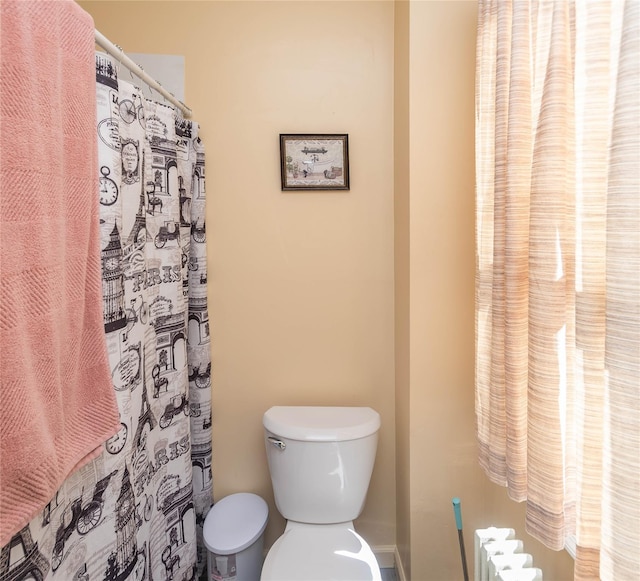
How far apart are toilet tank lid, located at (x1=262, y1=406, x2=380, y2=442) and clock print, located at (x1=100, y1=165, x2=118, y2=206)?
933mm

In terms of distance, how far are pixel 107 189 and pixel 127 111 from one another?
9.9 inches

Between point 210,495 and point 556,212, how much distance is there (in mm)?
1614

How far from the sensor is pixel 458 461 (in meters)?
1.44

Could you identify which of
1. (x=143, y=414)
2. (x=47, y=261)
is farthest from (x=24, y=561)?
(x=47, y=261)

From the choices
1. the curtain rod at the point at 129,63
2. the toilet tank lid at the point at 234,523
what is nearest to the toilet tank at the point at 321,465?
the toilet tank lid at the point at 234,523

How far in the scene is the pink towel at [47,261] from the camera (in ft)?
2.19

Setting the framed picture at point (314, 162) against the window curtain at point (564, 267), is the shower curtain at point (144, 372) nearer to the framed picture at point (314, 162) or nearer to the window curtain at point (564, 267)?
the framed picture at point (314, 162)

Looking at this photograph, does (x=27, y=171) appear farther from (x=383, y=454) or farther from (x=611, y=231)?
(x=383, y=454)

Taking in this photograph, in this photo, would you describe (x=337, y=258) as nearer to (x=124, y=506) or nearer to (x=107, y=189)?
(x=107, y=189)

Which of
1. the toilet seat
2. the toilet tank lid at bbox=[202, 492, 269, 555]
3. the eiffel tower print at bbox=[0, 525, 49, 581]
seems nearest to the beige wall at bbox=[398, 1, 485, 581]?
Result: the toilet seat

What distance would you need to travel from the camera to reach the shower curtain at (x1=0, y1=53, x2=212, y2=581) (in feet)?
3.08

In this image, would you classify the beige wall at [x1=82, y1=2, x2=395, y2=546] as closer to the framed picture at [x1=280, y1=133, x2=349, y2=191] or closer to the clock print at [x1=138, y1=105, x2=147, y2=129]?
the framed picture at [x1=280, y1=133, x2=349, y2=191]

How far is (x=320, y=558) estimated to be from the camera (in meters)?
1.28

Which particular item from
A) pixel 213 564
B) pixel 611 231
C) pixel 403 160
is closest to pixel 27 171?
pixel 611 231
